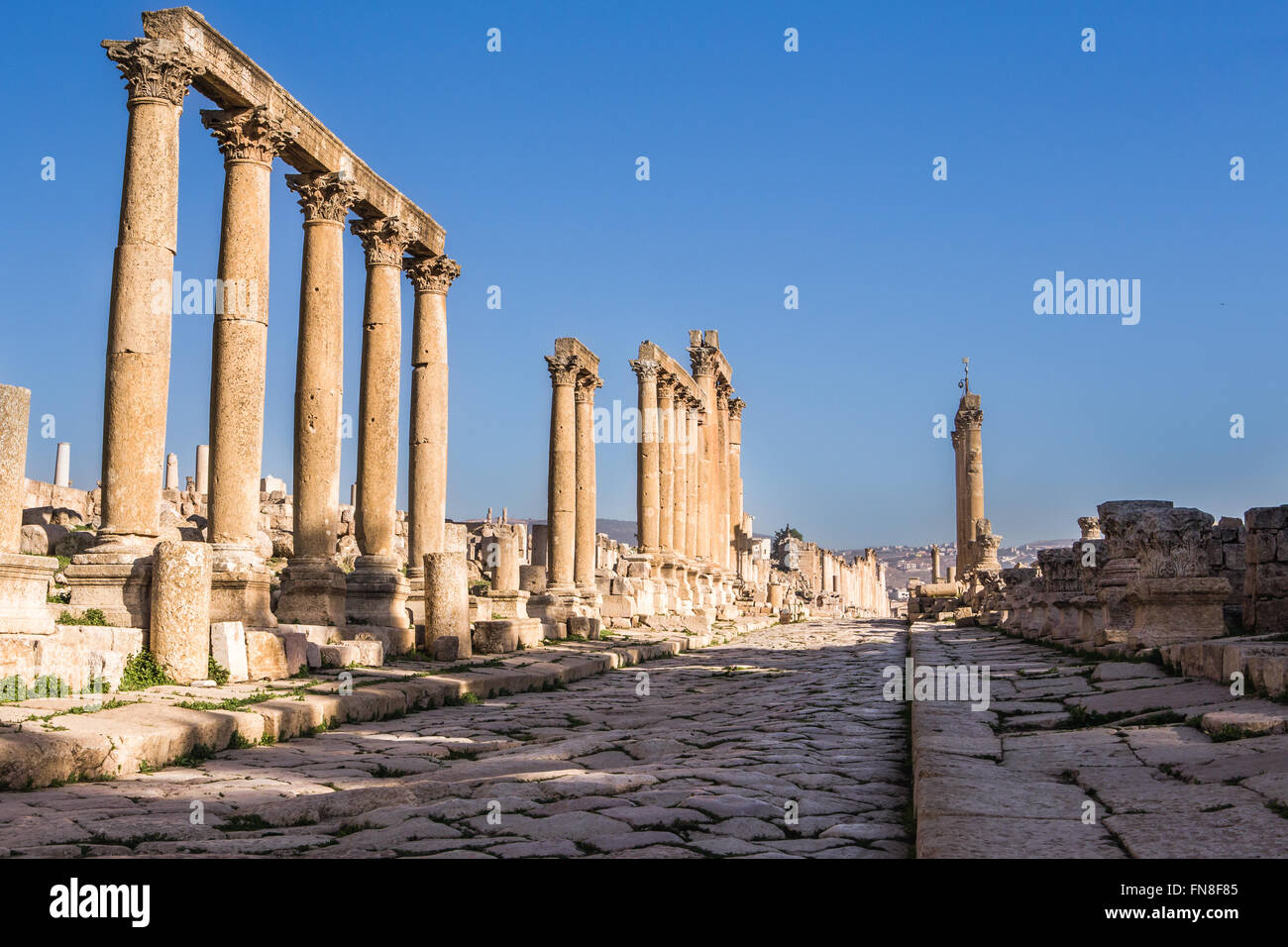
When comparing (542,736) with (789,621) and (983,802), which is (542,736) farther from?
(789,621)

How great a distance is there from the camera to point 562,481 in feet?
78.3

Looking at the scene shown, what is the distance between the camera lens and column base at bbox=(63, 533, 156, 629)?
1120 cm

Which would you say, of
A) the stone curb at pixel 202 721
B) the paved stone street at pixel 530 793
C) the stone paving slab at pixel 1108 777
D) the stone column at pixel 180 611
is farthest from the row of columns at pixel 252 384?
the stone paving slab at pixel 1108 777

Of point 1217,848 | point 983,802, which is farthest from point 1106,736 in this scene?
point 1217,848

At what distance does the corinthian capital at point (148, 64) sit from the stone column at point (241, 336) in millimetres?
1566

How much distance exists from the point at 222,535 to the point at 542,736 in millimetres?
5743

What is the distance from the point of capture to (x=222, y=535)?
13.5m

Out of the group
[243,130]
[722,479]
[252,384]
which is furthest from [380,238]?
[722,479]

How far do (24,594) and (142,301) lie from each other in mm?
4054

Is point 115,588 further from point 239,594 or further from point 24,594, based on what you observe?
point 24,594

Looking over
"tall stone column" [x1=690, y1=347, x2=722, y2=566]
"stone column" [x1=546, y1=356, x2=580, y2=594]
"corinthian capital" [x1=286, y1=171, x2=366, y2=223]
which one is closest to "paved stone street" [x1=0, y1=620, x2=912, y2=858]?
"corinthian capital" [x1=286, y1=171, x2=366, y2=223]

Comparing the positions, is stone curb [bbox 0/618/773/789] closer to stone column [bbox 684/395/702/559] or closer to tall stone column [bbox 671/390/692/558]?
tall stone column [bbox 671/390/692/558]

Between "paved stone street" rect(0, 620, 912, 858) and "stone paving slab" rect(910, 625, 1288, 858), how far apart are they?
0.34 meters

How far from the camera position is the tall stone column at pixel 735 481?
4394 centimetres
